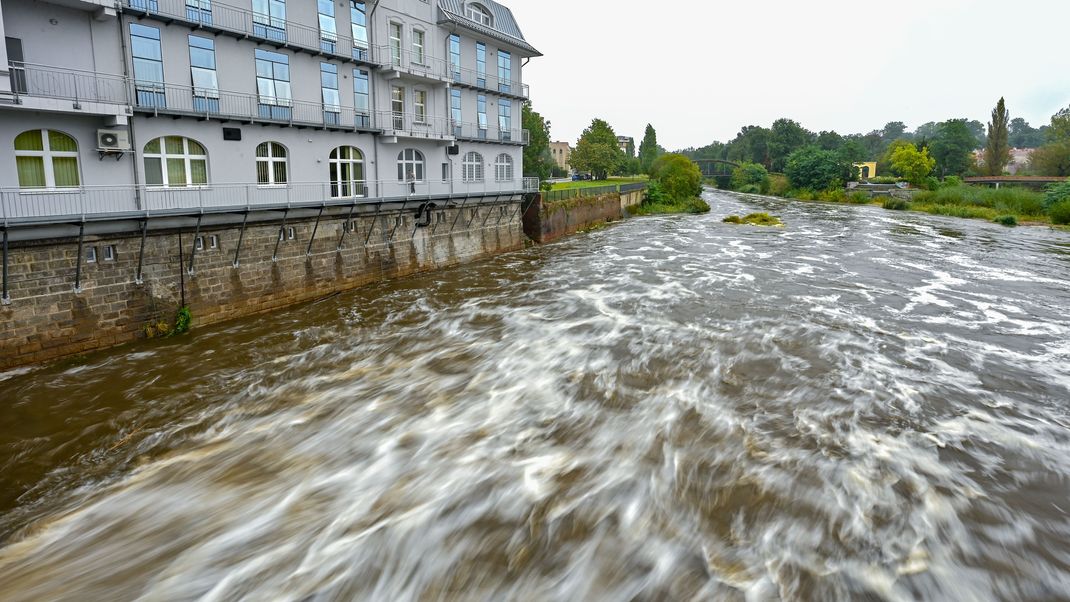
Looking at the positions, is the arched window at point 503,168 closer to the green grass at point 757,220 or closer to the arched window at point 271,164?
the arched window at point 271,164

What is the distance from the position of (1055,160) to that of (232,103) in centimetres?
9217

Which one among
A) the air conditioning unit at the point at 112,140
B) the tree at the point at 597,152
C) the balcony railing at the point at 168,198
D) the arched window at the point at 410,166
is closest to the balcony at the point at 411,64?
the arched window at the point at 410,166

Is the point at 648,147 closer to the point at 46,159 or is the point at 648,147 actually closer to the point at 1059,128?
the point at 1059,128

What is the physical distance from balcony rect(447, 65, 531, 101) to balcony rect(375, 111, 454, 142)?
7.54ft

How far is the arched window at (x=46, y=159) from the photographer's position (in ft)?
45.1

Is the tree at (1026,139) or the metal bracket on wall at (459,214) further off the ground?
the tree at (1026,139)

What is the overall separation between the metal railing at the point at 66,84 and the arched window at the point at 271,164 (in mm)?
4122

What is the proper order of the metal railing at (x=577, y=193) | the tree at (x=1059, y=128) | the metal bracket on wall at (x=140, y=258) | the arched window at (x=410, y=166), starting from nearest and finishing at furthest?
the metal bracket on wall at (x=140, y=258)
the arched window at (x=410, y=166)
the metal railing at (x=577, y=193)
the tree at (x=1059, y=128)

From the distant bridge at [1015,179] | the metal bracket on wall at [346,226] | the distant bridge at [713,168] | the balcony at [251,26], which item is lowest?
the metal bracket on wall at [346,226]

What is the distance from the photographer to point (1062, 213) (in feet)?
133

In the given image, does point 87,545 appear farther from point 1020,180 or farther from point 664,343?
point 1020,180

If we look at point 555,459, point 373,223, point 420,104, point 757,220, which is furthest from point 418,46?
point 757,220

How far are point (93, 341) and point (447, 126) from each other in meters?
17.4

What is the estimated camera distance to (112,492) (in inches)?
317
